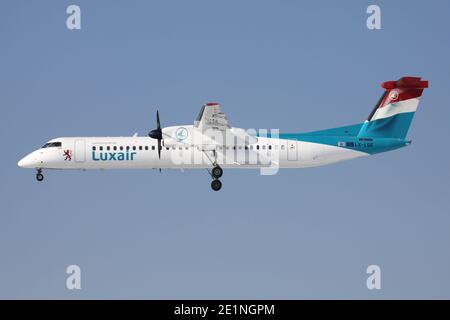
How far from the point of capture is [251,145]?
125 ft

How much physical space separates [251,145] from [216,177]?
2242 mm

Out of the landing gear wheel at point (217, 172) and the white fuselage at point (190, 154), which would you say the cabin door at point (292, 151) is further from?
the landing gear wheel at point (217, 172)

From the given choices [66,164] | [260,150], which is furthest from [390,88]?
[66,164]

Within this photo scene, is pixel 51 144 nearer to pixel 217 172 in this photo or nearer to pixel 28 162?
pixel 28 162

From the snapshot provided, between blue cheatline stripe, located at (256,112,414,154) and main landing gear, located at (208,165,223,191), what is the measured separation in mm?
2562

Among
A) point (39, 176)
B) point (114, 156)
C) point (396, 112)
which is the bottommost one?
point (39, 176)

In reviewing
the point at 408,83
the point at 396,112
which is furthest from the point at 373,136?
the point at 408,83

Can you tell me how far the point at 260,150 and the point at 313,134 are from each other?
2.81 m

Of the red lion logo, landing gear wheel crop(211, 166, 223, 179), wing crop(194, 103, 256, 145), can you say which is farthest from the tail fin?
the red lion logo

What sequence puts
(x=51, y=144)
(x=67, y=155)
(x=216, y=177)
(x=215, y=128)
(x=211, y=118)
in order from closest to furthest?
(x=211, y=118) < (x=215, y=128) < (x=216, y=177) < (x=67, y=155) < (x=51, y=144)

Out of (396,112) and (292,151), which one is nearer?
(292,151)

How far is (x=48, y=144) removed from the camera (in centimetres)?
3991

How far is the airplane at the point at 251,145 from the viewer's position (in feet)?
124

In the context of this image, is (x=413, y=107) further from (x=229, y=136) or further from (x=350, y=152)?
(x=229, y=136)
